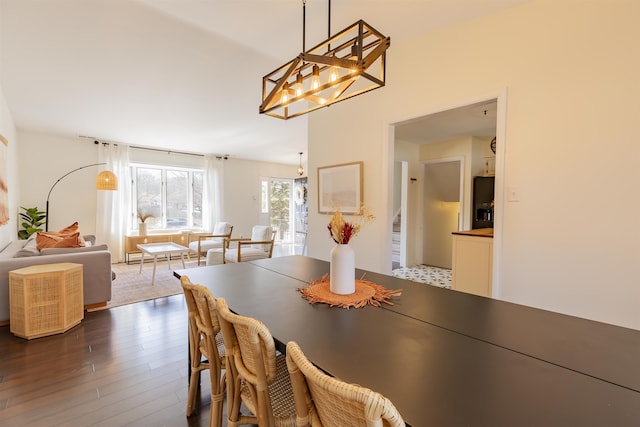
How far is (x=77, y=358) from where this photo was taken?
220 cm

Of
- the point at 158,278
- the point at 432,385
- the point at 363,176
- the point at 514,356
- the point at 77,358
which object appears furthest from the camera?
the point at 158,278

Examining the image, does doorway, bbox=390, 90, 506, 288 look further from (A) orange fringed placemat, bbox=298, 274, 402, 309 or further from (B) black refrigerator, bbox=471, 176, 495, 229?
(A) orange fringed placemat, bbox=298, 274, 402, 309

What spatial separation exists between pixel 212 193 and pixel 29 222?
3360 millimetres

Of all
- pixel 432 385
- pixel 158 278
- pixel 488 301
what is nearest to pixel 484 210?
pixel 488 301

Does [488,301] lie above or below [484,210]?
below

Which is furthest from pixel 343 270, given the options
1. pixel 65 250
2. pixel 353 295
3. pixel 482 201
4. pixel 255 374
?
pixel 482 201

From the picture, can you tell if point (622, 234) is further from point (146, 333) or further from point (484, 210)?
point (146, 333)

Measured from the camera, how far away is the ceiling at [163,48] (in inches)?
82.0

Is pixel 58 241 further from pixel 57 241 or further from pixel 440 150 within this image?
pixel 440 150

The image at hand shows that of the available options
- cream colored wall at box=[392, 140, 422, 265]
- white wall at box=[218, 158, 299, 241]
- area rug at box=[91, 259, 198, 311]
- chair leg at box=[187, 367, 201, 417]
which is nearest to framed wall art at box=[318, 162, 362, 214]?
chair leg at box=[187, 367, 201, 417]

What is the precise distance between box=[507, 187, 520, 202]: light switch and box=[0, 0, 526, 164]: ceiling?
53.9 inches

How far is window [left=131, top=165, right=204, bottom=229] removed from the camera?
6.36 meters

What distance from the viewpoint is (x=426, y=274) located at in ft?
16.0

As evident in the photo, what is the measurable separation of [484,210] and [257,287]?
4.57 meters
